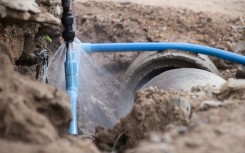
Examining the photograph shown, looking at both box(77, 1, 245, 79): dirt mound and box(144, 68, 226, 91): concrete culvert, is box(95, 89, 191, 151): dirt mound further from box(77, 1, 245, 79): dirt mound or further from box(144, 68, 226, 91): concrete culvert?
box(77, 1, 245, 79): dirt mound

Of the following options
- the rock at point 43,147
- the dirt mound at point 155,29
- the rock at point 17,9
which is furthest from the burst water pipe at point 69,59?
the rock at point 43,147

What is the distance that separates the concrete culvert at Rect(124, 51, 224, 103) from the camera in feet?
16.2

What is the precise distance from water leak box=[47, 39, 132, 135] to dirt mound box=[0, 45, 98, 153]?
2.61 metres

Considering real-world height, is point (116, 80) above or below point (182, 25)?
below

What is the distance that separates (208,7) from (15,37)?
455cm

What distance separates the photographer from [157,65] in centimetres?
510

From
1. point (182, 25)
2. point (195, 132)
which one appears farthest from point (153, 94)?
point (182, 25)

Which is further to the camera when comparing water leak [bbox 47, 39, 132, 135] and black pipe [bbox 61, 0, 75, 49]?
water leak [bbox 47, 39, 132, 135]

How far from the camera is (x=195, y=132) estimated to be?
1743mm

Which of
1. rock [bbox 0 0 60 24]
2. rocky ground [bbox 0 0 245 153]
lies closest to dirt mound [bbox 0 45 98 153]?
rocky ground [bbox 0 0 245 153]

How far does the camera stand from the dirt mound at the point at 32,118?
1.60 m

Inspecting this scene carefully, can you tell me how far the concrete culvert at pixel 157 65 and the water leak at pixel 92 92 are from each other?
17cm

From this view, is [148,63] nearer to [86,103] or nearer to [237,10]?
[86,103]

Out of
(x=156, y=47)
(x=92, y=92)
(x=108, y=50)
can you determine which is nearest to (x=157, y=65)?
(x=156, y=47)
